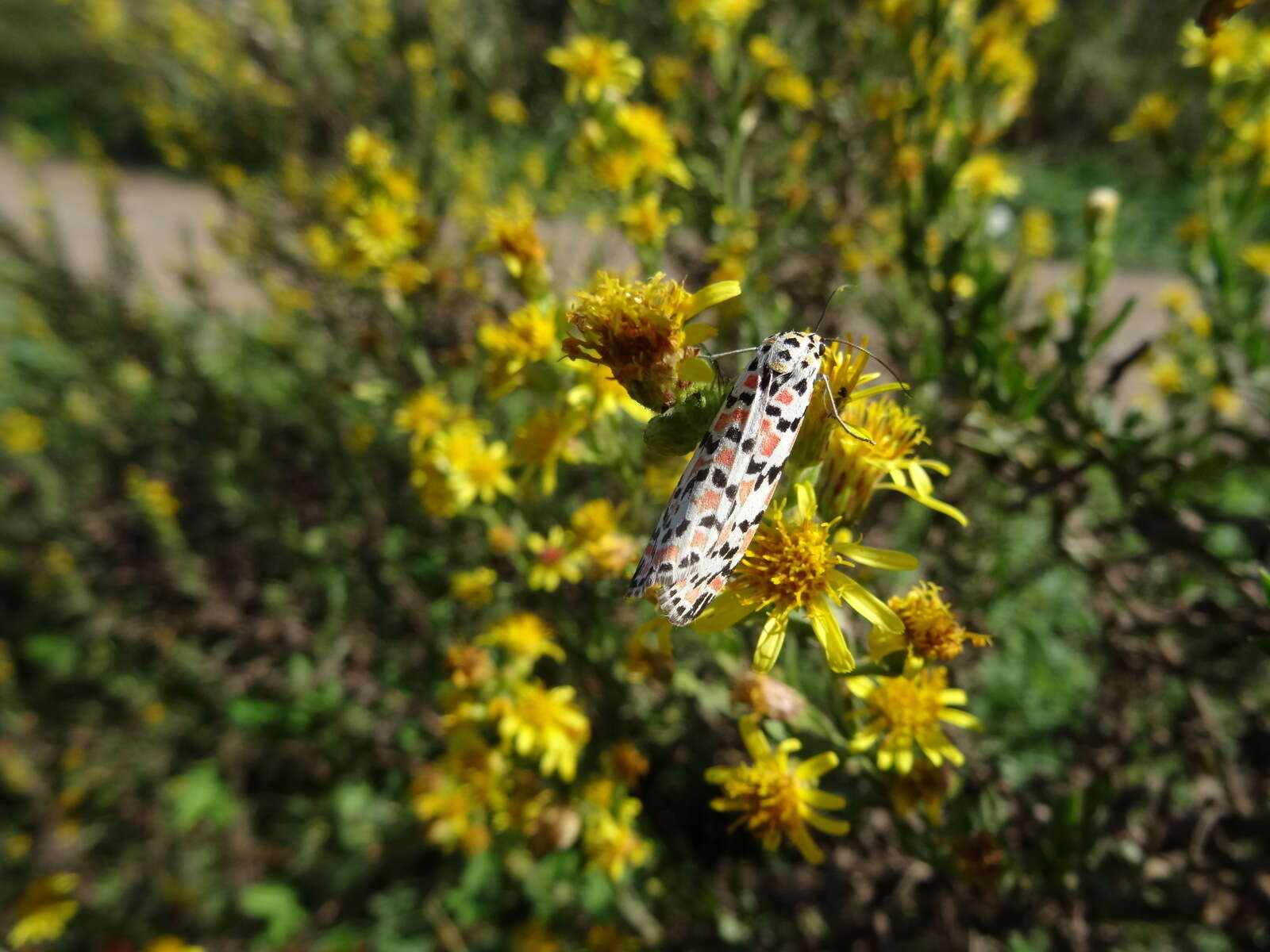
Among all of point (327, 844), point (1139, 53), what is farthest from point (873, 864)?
point (1139, 53)

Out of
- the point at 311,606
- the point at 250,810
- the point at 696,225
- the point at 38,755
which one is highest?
the point at 696,225

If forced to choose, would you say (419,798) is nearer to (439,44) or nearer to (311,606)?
(311,606)

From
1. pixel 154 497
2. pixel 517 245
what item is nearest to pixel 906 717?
pixel 517 245

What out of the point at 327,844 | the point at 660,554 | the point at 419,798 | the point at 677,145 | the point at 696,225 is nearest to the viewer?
the point at 660,554

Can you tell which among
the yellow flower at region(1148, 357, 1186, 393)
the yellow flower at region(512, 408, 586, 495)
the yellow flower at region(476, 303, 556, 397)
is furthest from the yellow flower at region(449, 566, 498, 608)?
the yellow flower at region(1148, 357, 1186, 393)

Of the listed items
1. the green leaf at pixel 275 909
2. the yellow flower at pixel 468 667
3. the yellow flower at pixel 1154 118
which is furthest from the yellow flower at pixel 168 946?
the yellow flower at pixel 1154 118
